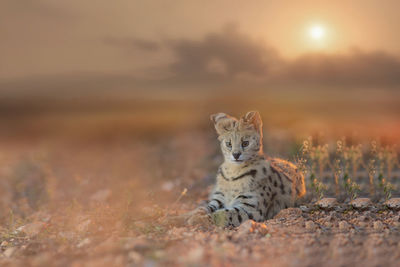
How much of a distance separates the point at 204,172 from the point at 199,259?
6.43m

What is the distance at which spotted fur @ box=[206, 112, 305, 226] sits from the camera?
6.57 m

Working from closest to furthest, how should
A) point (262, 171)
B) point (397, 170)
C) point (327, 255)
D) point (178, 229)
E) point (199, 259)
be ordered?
point (199, 259), point (327, 255), point (178, 229), point (262, 171), point (397, 170)

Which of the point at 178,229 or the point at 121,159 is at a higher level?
the point at 121,159

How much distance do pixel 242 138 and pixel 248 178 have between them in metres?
0.69

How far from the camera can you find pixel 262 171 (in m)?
6.80

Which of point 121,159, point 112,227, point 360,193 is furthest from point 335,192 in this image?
point 121,159

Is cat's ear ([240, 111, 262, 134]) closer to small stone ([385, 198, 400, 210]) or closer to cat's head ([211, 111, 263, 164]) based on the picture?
cat's head ([211, 111, 263, 164])

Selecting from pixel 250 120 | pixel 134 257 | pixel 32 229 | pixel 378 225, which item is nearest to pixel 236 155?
pixel 250 120

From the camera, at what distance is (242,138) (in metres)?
6.63

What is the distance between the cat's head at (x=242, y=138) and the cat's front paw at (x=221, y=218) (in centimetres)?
98

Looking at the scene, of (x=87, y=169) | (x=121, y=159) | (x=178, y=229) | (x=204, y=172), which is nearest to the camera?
(x=178, y=229)

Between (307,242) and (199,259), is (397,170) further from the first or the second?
(199,259)

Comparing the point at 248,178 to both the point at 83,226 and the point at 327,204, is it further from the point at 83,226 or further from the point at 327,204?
the point at 83,226

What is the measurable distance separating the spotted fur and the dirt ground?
41 centimetres
